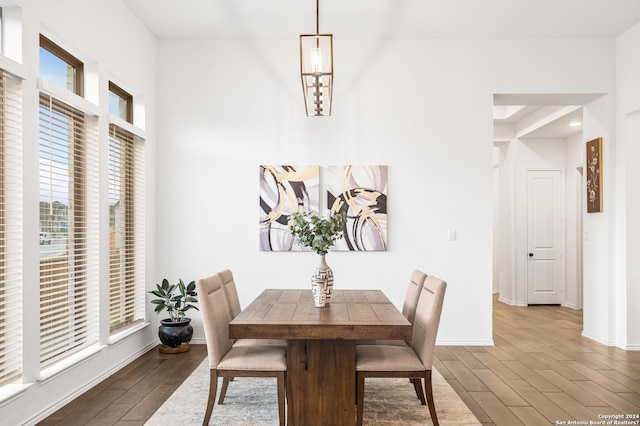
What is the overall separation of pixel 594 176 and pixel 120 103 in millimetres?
4782

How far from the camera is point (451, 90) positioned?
15.5ft

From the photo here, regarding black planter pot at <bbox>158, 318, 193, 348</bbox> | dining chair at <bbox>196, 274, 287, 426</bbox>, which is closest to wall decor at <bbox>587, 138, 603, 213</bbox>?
dining chair at <bbox>196, 274, 287, 426</bbox>

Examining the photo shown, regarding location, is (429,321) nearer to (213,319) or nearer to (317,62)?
(213,319)

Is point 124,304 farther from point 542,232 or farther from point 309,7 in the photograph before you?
point 542,232

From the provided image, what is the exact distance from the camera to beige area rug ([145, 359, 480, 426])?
2770 millimetres

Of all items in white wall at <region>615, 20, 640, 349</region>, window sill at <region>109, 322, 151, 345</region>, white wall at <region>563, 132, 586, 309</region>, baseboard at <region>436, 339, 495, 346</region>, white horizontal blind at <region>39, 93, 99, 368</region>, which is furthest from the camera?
white wall at <region>563, 132, 586, 309</region>

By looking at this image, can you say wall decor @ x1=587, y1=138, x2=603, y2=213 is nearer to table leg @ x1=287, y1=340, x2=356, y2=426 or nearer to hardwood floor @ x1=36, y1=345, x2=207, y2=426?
table leg @ x1=287, y1=340, x2=356, y2=426

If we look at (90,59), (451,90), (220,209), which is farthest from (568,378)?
(90,59)

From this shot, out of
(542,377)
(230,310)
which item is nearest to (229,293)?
(230,310)

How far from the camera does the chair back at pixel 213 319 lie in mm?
2643

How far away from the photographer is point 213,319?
2.69m

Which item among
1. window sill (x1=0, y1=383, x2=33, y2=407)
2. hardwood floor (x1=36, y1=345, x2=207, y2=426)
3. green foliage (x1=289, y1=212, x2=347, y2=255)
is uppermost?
green foliage (x1=289, y1=212, x2=347, y2=255)

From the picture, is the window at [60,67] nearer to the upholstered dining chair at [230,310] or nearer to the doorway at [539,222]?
the upholstered dining chair at [230,310]

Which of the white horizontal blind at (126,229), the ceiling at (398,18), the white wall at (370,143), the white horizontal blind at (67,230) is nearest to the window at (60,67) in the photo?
the white horizontal blind at (67,230)
